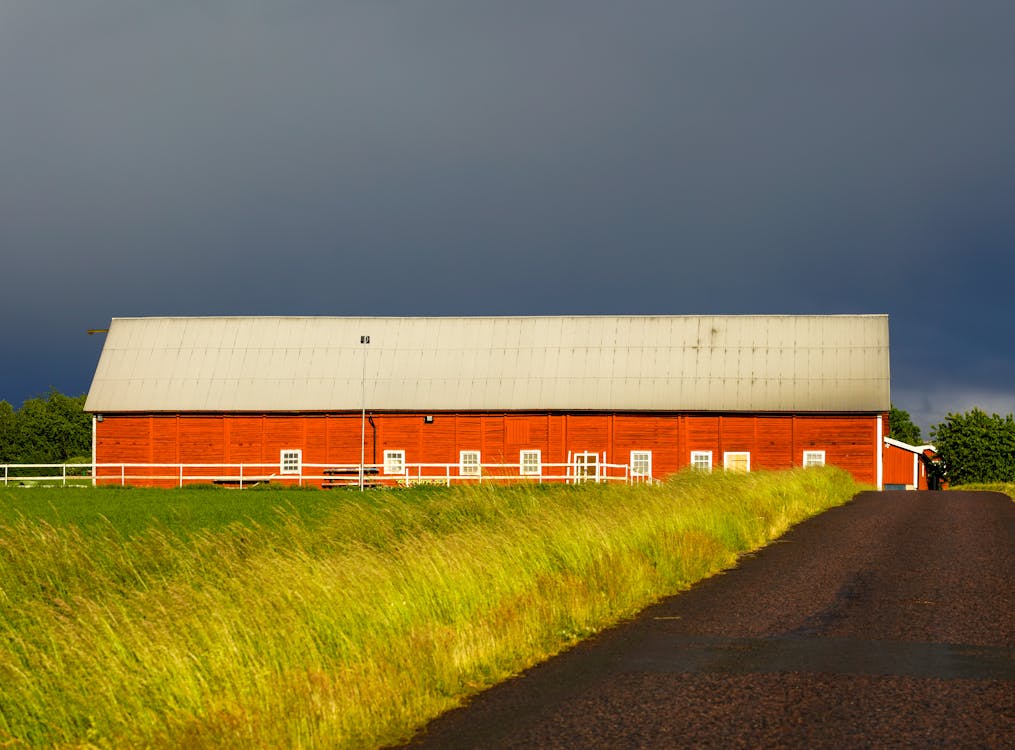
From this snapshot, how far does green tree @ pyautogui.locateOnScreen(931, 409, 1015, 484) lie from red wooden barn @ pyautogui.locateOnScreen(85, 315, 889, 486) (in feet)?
51.7

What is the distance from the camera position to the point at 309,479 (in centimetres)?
4791

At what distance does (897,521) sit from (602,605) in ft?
49.8

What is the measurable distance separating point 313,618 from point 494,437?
41.0 m

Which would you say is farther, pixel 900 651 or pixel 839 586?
pixel 839 586

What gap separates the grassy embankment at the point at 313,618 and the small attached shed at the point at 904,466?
52941mm

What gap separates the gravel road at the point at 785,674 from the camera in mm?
7121

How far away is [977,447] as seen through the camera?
2484 inches

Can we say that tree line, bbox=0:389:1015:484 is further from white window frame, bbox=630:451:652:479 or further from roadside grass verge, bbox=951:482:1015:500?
white window frame, bbox=630:451:652:479

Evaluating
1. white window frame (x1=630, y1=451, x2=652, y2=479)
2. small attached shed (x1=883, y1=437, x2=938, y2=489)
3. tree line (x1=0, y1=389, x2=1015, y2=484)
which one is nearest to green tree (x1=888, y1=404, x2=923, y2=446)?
tree line (x1=0, y1=389, x2=1015, y2=484)

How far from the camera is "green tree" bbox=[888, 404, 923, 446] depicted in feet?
403

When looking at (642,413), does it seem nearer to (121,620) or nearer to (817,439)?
(817,439)

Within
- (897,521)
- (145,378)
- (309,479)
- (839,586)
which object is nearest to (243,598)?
(839,586)

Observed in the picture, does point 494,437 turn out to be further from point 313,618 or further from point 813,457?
point 313,618

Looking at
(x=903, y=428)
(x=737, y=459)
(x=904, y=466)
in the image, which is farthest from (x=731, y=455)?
(x=903, y=428)
